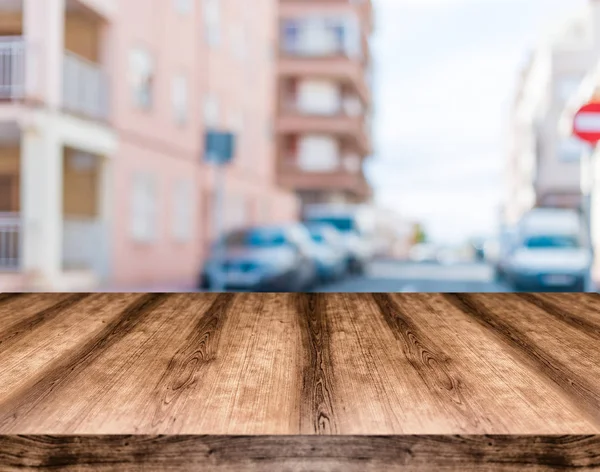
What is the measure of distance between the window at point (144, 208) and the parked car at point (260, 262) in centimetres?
271

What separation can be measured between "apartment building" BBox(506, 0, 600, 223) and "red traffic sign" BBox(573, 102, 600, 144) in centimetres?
2028

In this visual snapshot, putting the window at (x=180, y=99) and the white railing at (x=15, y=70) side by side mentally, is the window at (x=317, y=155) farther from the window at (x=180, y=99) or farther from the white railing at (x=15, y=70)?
the white railing at (x=15, y=70)

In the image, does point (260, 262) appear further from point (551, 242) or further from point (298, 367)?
point (298, 367)

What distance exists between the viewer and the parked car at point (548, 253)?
13.7 meters

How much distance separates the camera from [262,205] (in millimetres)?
25844

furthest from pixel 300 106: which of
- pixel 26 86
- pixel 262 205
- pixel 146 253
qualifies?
pixel 26 86

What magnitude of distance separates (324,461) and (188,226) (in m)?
15.6

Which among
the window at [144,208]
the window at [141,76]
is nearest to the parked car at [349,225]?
the window at [144,208]

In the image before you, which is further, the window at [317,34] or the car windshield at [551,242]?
the window at [317,34]

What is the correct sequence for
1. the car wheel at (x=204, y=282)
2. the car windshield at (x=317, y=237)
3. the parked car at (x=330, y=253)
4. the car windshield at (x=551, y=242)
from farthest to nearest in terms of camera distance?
the car windshield at (x=317, y=237) < the parked car at (x=330, y=253) < the car windshield at (x=551, y=242) < the car wheel at (x=204, y=282)

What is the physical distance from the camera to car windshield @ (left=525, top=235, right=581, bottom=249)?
1488 centimetres

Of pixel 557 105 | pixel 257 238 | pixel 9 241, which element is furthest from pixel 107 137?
pixel 557 105

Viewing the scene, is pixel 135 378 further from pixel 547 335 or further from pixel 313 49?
pixel 313 49

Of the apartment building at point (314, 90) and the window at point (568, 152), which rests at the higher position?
the apartment building at point (314, 90)
